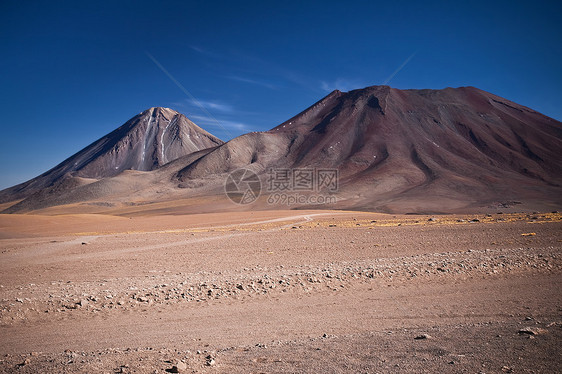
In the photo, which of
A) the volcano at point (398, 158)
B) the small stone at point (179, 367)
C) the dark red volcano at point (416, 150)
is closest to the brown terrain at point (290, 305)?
the small stone at point (179, 367)

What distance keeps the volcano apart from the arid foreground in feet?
188

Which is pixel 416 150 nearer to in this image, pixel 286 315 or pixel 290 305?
pixel 290 305

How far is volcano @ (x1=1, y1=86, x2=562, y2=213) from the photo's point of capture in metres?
77.9

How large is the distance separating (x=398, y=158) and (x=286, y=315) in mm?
105140

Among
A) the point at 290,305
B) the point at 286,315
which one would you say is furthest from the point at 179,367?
the point at 290,305

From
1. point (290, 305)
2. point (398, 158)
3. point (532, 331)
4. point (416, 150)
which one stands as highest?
point (416, 150)

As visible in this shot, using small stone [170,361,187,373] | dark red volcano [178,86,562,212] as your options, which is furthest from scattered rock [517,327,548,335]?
dark red volcano [178,86,562,212]

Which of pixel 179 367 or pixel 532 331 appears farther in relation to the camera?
pixel 532 331

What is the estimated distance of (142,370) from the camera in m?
4.54

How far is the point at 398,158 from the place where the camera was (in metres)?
104

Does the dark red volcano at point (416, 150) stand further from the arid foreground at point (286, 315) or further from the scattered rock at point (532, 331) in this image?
the scattered rock at point (532, 331)

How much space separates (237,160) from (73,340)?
128 m

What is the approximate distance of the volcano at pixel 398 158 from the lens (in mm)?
77938

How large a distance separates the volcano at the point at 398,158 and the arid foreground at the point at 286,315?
188 ft
